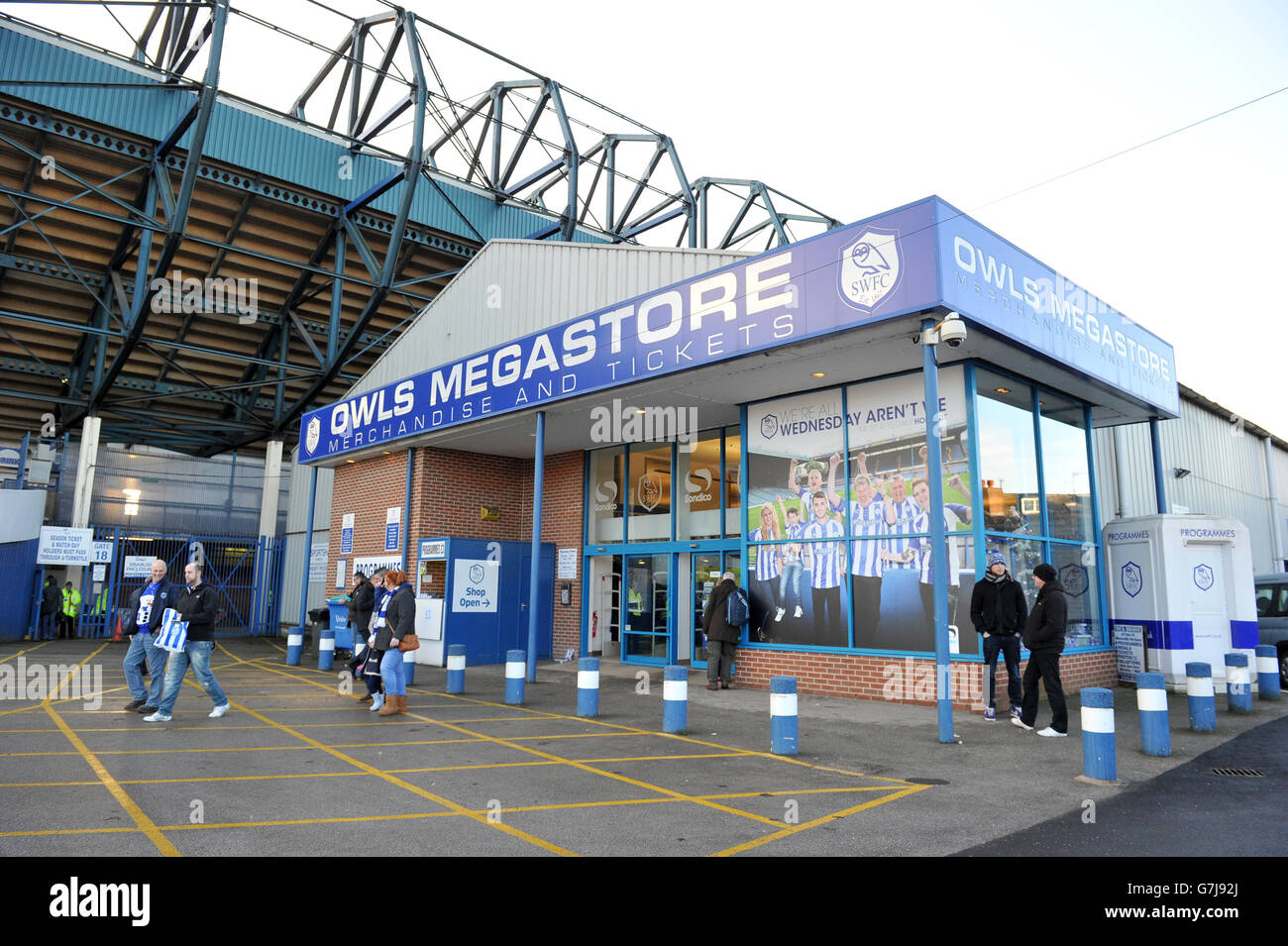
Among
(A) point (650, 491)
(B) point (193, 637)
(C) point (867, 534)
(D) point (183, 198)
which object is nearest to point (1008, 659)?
(C) point (867, 534)

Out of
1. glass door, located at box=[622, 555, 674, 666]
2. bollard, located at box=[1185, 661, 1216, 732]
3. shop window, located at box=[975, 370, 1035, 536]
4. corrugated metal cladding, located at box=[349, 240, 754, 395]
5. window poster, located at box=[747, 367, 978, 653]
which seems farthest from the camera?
glass door, located at box=[622, 555, 674, 666]

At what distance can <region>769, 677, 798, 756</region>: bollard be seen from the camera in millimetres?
7758

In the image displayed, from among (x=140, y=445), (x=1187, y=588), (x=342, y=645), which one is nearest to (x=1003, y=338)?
(x=1187, y=588)

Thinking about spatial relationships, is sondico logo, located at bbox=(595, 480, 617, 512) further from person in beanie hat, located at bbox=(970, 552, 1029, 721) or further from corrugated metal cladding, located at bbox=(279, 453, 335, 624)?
corrugated metal cladding, located at bbox=(279, 453, 335, 624)

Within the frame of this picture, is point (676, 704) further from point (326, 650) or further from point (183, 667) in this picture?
point (326, 650)

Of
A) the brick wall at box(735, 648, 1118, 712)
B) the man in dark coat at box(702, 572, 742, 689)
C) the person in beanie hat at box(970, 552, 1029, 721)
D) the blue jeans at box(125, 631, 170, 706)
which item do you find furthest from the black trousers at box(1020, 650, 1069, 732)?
the blue jeans at box(125, 631, 170, 706)

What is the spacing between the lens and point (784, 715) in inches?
307

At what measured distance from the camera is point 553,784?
260 inches

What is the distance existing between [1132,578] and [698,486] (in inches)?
290

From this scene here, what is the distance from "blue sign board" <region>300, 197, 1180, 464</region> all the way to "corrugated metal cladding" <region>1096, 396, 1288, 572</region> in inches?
153

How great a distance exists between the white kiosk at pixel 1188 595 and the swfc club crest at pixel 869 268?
665 centimetres

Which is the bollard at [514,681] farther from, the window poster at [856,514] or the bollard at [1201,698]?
the bollard at [1201,698]

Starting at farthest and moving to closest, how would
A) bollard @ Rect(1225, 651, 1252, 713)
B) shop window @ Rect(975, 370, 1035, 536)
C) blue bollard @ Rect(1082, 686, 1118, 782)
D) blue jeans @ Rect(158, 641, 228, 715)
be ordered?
shop window @ Rect(975, 370, 1035, 536), bollard @ Rect(1225, 651, 1252, 713), blue jeans @ Rect(158, 641, 228, 715), blue bollard @ Rect(1082, 686, 1118, 782)
